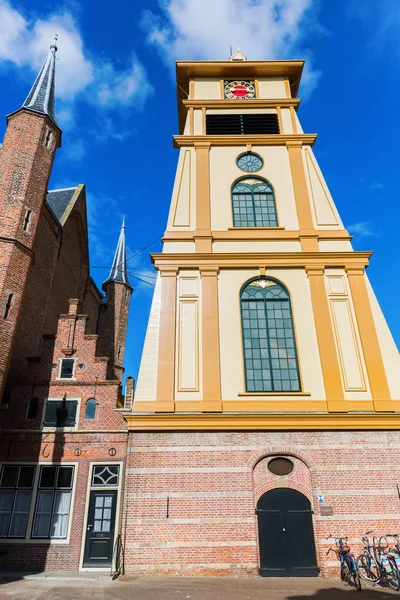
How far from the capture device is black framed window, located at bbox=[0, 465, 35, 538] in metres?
12.8

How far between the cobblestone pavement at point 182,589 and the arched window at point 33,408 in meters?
4.75

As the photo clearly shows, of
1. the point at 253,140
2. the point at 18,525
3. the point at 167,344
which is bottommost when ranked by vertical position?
the point at 18,525

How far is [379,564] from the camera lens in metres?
10.4

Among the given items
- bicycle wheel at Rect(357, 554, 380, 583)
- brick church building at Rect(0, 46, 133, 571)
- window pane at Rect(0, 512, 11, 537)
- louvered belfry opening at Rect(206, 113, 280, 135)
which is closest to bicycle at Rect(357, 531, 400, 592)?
bicycle wheel at Rect(357, 554, 380, 583)

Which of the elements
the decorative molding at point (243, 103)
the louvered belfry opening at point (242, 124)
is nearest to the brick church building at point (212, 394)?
the louvered belfry opening at point (242, 124)

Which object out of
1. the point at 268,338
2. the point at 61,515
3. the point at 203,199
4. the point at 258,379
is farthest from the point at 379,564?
the point at 203,199

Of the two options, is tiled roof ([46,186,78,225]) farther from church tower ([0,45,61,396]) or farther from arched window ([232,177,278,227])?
arched window ([232,177,278,227])

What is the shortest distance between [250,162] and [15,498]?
50.8 ft

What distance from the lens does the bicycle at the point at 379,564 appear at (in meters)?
9.96

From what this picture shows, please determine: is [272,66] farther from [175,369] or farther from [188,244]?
[175,369]

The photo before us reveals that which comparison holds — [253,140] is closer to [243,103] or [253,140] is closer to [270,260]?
[243,103]

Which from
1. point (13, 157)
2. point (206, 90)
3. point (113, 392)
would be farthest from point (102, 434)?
point (206, 90)

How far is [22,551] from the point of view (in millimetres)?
12477

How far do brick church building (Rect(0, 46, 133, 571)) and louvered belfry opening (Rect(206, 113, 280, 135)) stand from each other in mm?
7276
